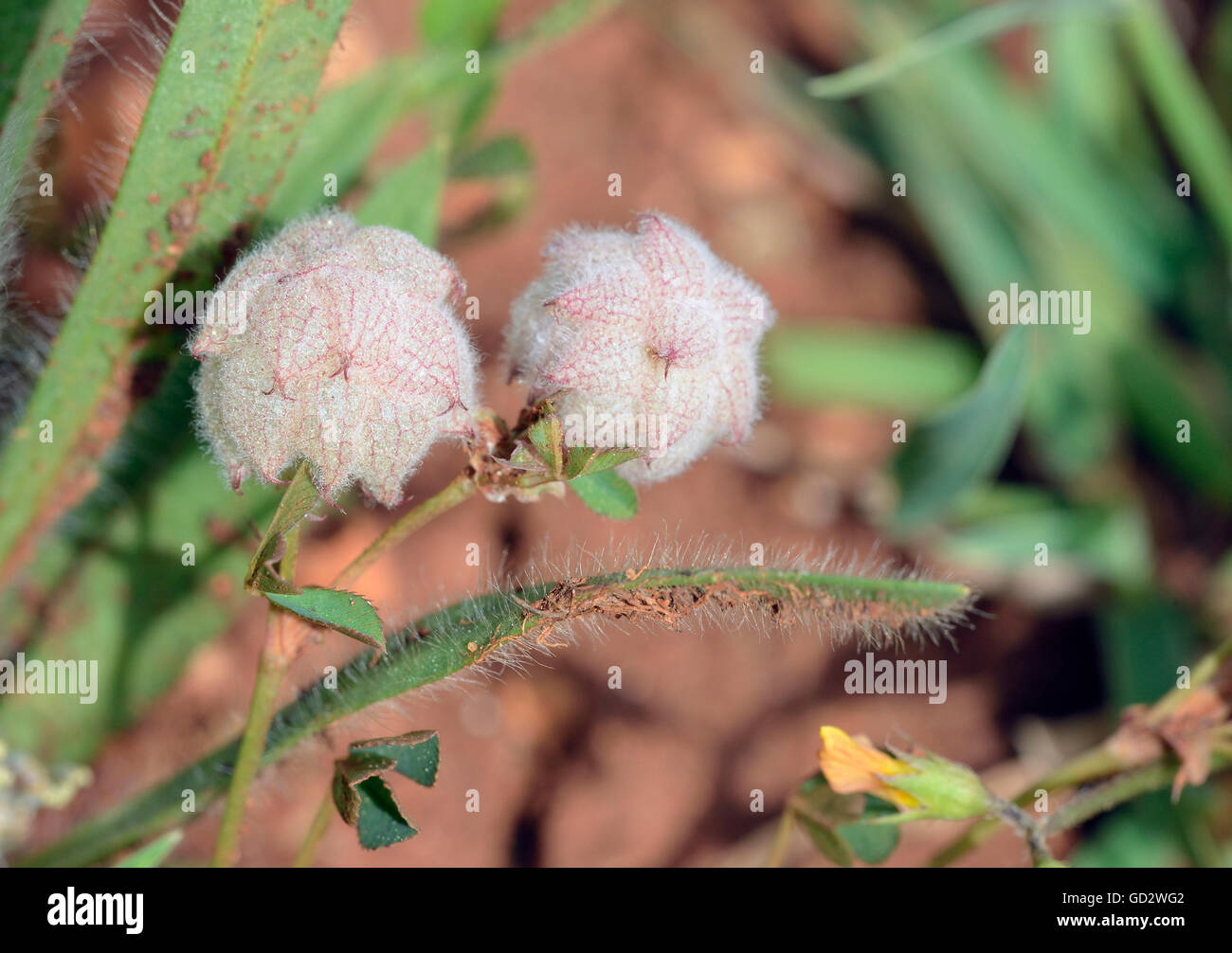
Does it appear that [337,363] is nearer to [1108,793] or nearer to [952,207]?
[1108,793]

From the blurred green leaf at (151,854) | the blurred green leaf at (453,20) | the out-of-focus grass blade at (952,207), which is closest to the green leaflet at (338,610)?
the blurred green leaf at (151,854)

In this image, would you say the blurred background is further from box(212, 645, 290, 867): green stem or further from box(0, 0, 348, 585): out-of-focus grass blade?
box(212, 645, 290, 867): green stem

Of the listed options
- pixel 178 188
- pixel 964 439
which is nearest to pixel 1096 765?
pixel 964 439

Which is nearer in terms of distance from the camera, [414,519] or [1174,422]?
[414,519]

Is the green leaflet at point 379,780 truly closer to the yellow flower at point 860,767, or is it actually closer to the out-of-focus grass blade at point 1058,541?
the yellow flower at point 860,767

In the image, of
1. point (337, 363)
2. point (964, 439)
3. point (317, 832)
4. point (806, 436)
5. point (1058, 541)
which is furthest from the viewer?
point (806, 436)
